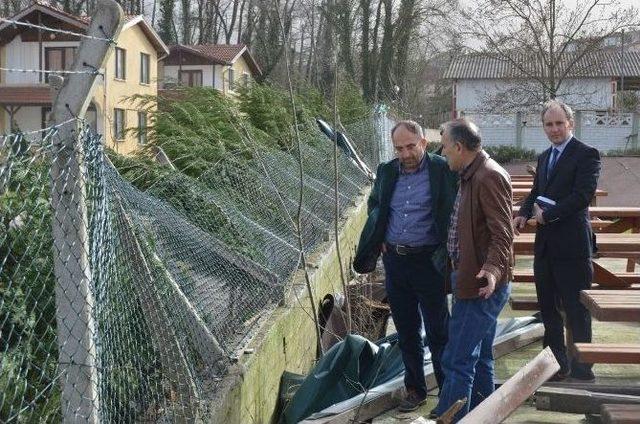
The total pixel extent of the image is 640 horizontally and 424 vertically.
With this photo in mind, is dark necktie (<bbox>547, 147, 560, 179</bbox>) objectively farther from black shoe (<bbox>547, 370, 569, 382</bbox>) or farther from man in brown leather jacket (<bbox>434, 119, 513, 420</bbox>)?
black shoe (<bbox>547, 370, 569, 382</bbox>)

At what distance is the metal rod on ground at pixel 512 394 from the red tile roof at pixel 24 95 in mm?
35960

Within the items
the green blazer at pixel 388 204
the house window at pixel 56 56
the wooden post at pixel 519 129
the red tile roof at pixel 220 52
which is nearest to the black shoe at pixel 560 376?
the green blazer at pixel 388 204

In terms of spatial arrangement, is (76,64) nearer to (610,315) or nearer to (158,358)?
(158,358)

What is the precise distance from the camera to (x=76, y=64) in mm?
2703

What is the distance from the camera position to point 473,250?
13.8ft

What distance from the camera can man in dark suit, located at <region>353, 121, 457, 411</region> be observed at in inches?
186

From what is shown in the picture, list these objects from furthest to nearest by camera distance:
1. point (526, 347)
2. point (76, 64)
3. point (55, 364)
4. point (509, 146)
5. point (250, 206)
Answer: point (509, 146)
point (250, 206)
point (526, 347)
point (55, 364)
point (76, 64)

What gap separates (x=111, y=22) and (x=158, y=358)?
1817mm

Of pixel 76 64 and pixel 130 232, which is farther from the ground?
pixel 76 64

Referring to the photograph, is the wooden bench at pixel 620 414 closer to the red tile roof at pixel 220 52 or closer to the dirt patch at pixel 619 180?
the dirt patch at pixel 619 180

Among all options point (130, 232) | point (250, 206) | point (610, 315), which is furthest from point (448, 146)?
point (250, 206)

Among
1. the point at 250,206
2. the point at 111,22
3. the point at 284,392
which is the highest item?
the point at 111,22

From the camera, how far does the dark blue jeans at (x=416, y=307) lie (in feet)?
15.8

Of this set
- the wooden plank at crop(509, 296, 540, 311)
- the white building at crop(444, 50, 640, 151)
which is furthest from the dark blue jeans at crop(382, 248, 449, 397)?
the white building at crop(444, 50, 640, 151)
